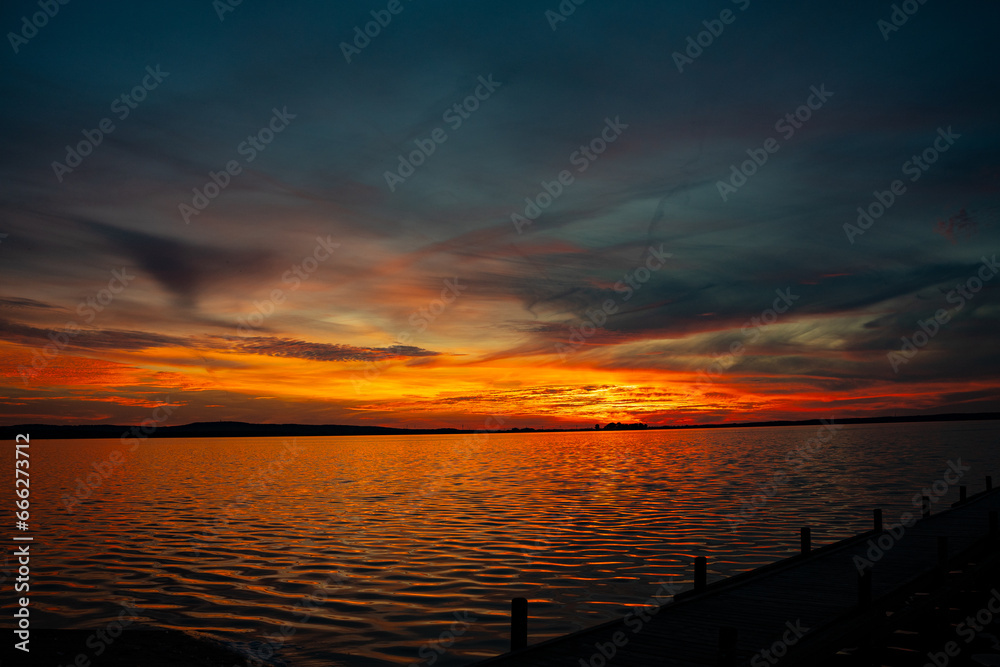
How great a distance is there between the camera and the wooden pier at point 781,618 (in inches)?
489

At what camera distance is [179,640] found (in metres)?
16.7

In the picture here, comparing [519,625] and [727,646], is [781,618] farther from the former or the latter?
[519,625]

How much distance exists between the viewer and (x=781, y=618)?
589 inches

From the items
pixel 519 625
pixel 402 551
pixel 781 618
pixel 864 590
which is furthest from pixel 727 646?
pixel 402 551

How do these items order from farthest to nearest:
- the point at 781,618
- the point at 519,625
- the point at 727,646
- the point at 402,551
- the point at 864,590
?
the point at 402,551 → the point at 864,590 → the point at 781,618 → the point at 519,625 → the point at 727,646

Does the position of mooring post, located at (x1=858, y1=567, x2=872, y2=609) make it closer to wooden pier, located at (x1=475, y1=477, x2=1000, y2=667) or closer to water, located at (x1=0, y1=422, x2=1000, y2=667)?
wooden pier, located at (x1=475, y1=477, x2=1000, y2=667)

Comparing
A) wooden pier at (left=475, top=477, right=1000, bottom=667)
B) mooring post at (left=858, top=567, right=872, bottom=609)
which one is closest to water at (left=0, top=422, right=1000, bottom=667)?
wooden pier at (left=475, top=477, right=1000, bottom=667)

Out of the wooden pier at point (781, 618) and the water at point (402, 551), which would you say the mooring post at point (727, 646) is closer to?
the wooden pier at point (781, 618)

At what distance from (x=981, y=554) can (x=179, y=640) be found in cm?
2626

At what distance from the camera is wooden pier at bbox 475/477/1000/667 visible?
12430 millimetres

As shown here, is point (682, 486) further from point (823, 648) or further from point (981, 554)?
point (823, 648)

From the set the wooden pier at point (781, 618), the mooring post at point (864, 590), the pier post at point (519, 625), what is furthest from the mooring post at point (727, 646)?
the mooring post at point (864, 590)

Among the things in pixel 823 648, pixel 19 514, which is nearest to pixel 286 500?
pixel 19 514

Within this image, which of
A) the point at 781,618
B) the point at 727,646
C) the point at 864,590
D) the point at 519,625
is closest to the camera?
the point at 727,646
